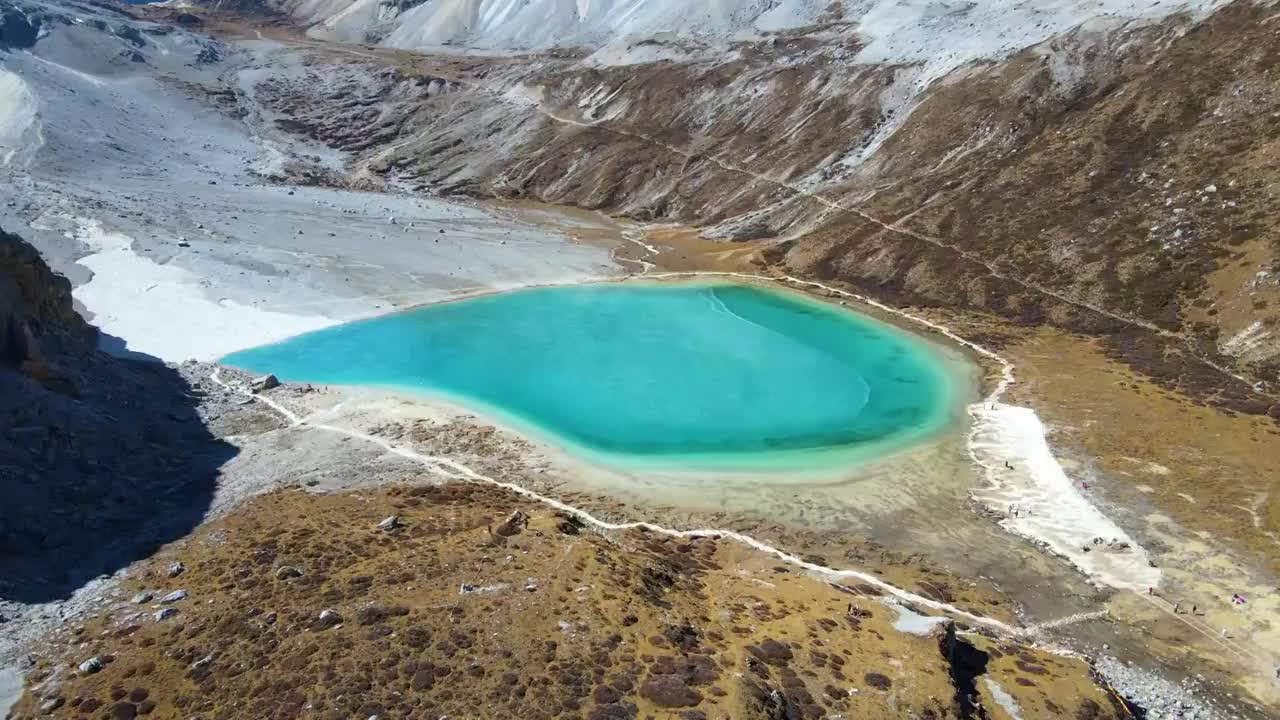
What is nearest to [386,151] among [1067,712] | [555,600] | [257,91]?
[257,91]

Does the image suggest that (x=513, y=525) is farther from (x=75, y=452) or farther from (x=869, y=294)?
(x=869, y=294)

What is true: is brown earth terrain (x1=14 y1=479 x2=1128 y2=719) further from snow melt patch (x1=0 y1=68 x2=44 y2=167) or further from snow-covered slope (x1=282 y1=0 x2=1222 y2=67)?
snow-covered slope (x1=282 y1=0 x2=1222 y2=67)

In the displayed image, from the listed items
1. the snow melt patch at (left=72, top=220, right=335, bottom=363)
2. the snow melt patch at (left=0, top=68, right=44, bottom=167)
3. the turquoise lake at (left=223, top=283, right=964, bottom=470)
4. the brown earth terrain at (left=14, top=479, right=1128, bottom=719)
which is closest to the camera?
the brown earth terrain at (left=14, top=479, right=1128, bottom=719)

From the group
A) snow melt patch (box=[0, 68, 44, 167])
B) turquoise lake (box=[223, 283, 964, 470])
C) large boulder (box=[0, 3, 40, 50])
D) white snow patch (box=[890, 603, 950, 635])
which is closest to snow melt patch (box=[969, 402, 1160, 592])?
turquoise lake (box=[223, 283, 964, 470])

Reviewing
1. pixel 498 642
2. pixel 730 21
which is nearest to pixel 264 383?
pixel 498 642

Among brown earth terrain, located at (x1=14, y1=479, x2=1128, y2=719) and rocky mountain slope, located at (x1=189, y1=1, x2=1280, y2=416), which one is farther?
rocky mountain slope, located at (x1=189, y1=1, x2=1280, y2=416)

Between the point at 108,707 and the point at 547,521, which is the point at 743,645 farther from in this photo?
Result: the point at 108,707
